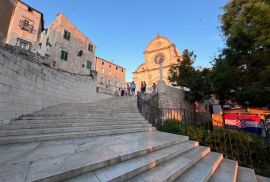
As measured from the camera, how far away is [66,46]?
16031 mm

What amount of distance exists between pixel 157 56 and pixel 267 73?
21918mm

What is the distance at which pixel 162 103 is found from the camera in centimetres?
1197

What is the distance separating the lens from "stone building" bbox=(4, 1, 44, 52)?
14.6 m

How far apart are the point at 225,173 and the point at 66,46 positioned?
18.7m

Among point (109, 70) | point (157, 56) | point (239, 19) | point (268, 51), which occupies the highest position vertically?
point (157, 56)

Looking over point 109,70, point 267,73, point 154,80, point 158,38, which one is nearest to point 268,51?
point 267,73

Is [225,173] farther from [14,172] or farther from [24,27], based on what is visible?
[24,27]

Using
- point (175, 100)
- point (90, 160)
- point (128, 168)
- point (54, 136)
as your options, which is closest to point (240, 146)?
point (128, 168)

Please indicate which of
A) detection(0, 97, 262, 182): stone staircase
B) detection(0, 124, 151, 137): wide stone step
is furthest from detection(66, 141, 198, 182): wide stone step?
detection(0, 124, 151, 137): wide stone step

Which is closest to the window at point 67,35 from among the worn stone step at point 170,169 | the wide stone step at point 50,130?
the wide stone step at point 50,130

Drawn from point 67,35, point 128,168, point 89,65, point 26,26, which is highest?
point 26,26

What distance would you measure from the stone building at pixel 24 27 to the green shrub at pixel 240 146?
803 inches

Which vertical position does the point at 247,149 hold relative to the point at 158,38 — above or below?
below

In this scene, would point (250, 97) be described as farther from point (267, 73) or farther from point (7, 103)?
point (7, 103)
